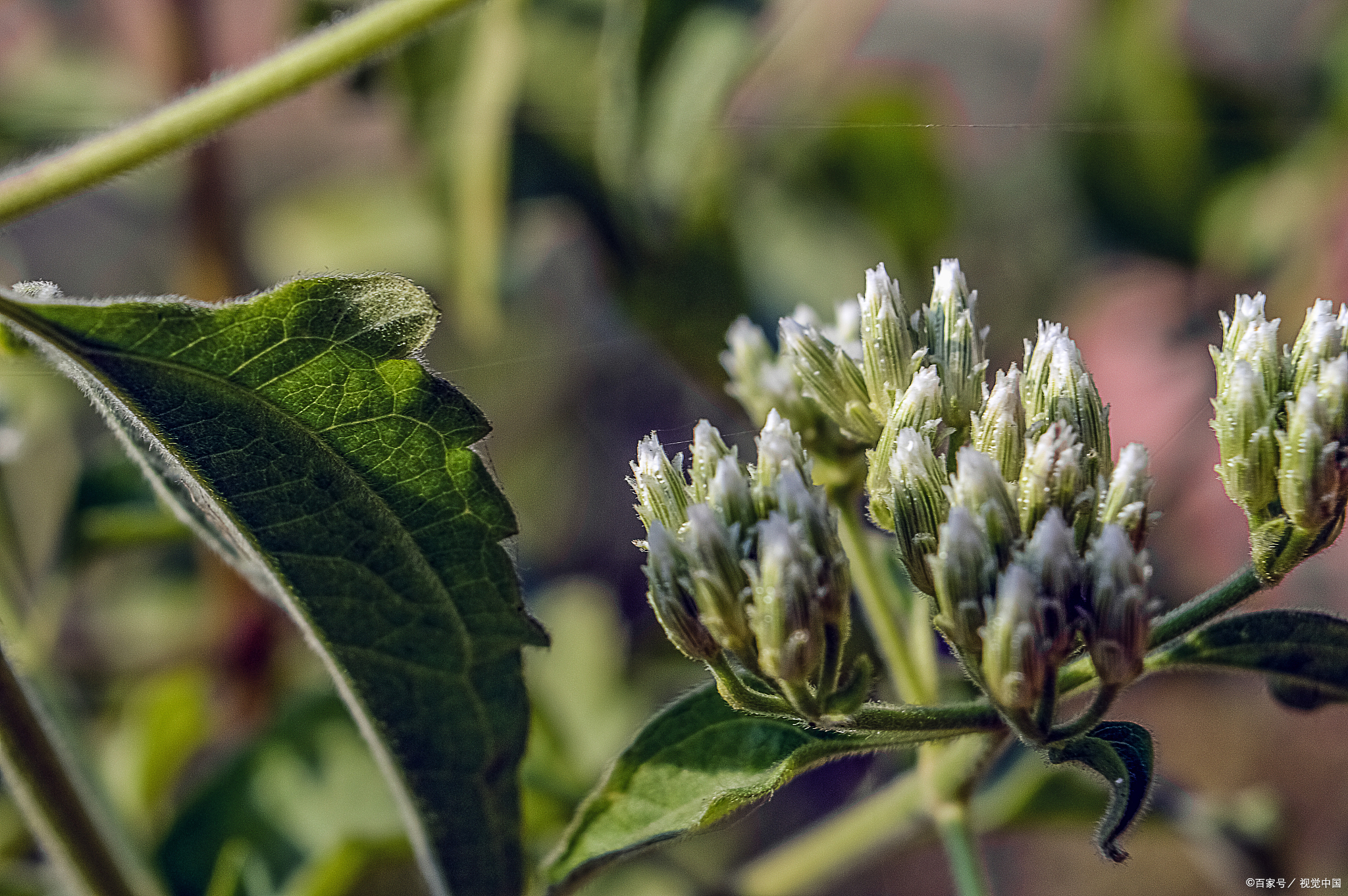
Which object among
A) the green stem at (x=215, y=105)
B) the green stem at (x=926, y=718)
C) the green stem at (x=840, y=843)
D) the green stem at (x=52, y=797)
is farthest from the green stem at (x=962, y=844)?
the green stem at (x=215, y=105)

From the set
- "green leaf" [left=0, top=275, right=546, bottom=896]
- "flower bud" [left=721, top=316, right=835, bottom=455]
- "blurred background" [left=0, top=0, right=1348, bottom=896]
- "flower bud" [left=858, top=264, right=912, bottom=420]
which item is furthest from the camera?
"blurred background" [left=0, top=0, right=1348, bottom=896]

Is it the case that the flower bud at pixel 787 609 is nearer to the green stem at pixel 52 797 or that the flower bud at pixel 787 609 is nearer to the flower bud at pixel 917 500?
the flower bud at pixel 917 500

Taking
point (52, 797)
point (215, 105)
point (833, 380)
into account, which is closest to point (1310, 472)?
point (833, 380)

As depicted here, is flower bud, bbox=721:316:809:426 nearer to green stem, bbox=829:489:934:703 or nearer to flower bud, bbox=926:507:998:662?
green stem, bbox=829:489:934:703

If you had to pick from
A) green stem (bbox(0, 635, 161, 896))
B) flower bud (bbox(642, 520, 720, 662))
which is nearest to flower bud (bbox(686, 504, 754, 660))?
flower bud (bbox(642, 520, 720, 662))

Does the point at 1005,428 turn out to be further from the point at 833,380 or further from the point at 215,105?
the point at 215,105

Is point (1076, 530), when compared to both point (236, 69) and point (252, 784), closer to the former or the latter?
point (236, 69)
